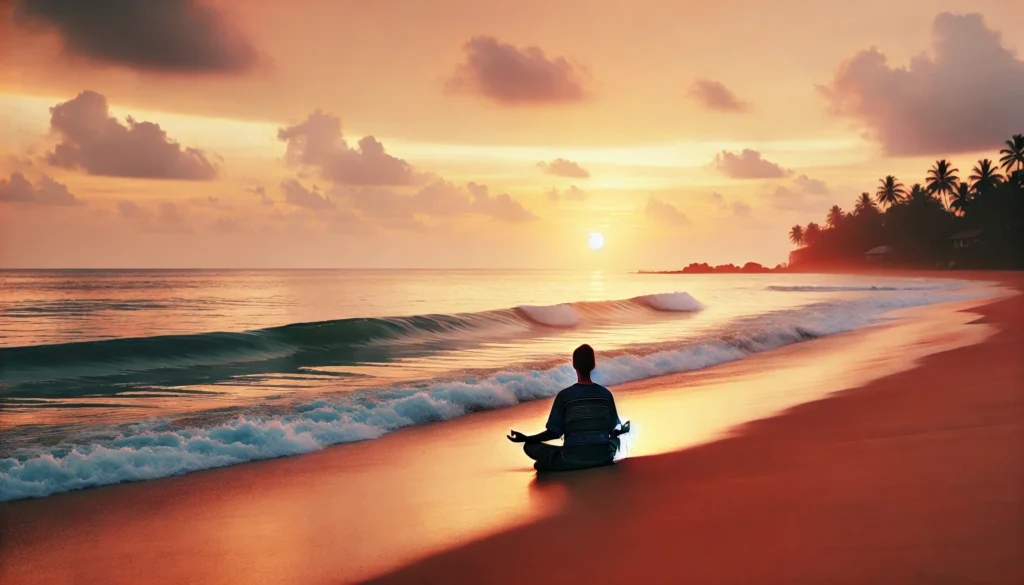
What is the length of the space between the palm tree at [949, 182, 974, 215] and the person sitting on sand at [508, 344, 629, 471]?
108608 mm

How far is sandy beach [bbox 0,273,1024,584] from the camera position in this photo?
473cm

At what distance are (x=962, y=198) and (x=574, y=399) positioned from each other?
112 m

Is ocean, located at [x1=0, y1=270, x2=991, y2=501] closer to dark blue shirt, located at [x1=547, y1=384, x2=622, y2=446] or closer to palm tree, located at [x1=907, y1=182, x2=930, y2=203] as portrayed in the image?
dark blue shirt, located at [x1=547, y1=384, x2=622, y2=446]

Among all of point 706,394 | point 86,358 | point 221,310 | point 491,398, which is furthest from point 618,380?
point 221,310

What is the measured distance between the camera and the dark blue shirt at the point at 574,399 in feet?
24.0

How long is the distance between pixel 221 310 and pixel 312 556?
34.8 m

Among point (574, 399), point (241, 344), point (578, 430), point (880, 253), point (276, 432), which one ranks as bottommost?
point (578, 430)

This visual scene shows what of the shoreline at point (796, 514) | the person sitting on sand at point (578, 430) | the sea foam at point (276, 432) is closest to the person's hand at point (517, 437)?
the person sitting on sand at point (578, 430)

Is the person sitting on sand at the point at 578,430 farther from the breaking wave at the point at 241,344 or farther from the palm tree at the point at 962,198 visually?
the palm tree at the point at 962,198

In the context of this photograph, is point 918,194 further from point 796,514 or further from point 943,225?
point 796,514

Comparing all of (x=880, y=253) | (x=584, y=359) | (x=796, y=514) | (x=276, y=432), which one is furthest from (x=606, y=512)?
(x=880, y=253)

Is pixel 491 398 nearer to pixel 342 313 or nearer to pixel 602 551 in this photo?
pixel 602 551

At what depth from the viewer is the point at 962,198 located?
100312mm

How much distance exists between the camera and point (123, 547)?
5512mm
